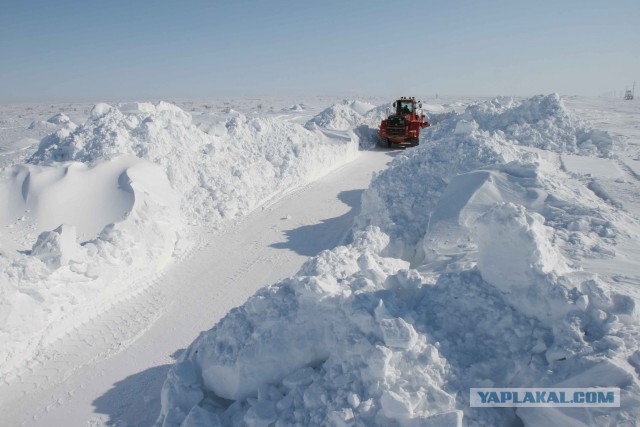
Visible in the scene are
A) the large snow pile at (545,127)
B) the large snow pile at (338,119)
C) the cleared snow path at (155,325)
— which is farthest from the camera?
the large snow pile at (338,119)

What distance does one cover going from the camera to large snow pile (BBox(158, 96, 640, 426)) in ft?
9.91

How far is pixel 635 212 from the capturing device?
700cm

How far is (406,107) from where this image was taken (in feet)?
59.2

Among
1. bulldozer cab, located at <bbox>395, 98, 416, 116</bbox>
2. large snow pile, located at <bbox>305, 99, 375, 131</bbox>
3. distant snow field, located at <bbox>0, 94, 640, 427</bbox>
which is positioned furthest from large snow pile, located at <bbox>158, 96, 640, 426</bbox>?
large snow pile, located at <bbox>305, 99, 375, 131</bbox>

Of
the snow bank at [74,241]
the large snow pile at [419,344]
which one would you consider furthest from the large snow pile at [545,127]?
the snow bank at [74,241]

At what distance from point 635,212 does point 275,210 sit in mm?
7411

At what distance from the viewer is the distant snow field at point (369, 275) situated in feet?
10.4

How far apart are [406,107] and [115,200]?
43.3 feet

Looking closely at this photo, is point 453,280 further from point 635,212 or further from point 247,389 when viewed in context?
point 635,212

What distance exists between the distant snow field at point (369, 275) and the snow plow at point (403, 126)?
5368 mm

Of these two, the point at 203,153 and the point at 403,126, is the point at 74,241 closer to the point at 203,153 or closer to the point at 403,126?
the point at 203,153

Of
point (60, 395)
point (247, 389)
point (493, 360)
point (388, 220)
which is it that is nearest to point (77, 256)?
point (60, 395)

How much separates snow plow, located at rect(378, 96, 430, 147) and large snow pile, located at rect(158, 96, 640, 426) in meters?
12.6

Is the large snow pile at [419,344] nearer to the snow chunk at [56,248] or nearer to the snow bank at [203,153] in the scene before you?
A: the snow chunk at [56,248]
